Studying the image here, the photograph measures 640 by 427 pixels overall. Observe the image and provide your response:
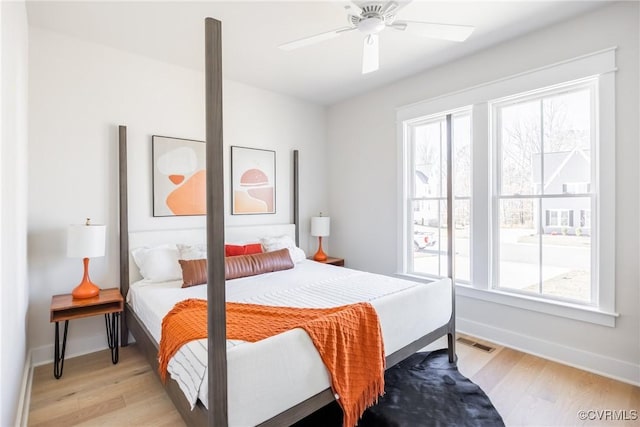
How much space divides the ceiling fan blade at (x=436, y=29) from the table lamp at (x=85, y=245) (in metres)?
2.67

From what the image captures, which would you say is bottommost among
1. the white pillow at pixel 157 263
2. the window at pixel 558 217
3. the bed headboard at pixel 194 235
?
the white pillow at pixel 157 263

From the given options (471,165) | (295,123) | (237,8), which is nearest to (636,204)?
(471,165)

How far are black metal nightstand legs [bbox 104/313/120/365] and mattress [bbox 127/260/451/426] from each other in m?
0.17

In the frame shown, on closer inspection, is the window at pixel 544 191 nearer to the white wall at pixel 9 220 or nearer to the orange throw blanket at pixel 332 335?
the orange throw blanket at pixel 332 335

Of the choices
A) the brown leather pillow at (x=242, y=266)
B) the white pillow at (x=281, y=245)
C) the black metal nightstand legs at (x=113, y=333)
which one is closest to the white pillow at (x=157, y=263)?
the brown leather pillow at (x=242, y=266)

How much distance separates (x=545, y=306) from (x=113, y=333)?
12.0 feet

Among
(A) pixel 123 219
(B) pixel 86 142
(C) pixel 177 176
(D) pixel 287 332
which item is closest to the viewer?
(D) pixel 287 332

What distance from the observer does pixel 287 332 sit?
1.57 meters

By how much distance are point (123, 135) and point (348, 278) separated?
245 centimetres

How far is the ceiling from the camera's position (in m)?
2.39

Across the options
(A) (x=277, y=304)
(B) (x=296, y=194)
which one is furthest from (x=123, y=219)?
(B) (x=296, y=194)

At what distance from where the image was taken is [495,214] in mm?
3137

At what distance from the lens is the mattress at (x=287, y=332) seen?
1.40 m

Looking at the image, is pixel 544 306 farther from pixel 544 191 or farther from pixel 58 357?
pixel 58 357
